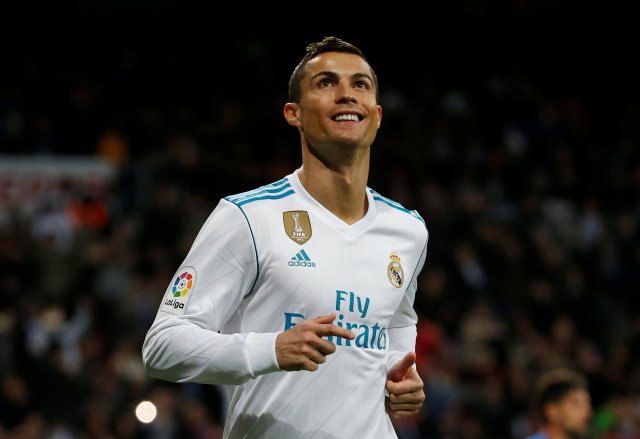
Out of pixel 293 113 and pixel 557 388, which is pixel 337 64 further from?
pixel 557 388

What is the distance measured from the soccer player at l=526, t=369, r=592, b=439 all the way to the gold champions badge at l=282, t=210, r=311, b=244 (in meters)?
3.42

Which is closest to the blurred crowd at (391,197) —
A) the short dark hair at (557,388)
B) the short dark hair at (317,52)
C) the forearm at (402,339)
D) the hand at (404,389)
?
the short dark hair at (557,388)

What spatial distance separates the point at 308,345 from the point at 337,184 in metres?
0.85

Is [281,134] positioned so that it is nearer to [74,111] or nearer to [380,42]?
[74,111]

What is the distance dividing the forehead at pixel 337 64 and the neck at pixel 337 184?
0.94ft

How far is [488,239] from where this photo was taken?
13.2 meters

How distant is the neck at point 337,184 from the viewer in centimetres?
397

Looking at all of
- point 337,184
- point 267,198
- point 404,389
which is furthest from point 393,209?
Result: point 404,389

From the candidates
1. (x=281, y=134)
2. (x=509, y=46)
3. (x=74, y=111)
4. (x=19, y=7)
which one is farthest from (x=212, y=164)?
(x=509, y=46)

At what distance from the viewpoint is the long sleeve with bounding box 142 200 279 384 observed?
342cm

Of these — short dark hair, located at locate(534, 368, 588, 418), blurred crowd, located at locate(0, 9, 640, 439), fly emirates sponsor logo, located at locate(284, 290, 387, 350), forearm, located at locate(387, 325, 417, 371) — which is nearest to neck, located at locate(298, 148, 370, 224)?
fly emirates sponsor logo, located at locate(284, 290, 387, 350)

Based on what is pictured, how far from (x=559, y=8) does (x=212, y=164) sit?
8.87 m

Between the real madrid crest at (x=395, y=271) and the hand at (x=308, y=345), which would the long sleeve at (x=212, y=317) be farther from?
the real madrid crest at (x=395, y=271)

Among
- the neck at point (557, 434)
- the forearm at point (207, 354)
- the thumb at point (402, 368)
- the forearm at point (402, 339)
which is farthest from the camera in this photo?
the neck at point (557, 434)
